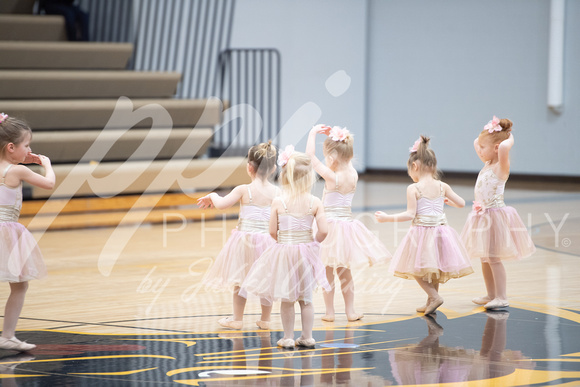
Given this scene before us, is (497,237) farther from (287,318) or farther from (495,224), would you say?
(287,318)

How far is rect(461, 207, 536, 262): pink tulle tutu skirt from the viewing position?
4.42m

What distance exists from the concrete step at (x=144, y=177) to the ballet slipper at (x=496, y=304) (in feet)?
15.8

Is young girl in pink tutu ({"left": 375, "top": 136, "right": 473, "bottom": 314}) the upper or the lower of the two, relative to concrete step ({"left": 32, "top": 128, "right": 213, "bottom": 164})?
lower

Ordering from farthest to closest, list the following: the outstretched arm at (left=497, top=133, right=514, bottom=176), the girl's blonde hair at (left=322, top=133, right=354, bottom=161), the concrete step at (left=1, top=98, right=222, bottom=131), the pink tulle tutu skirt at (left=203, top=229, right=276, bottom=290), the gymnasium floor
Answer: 1. the concrete step at (left=1, top=98, right=222, bottom=131)
2. the outstretched arm at (left=497, top=133, right=514, bottom=176)
3. the girl's blonde hair at (left=322, top=133, right=354, bottom=161)
4. the pink tulle tutu skirt at (left=203, top=229, right=276, bottom=290)
5. the gymnasium floor

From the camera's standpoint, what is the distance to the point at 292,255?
11.9 ft

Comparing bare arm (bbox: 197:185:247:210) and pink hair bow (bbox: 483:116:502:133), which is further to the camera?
pink hair bow (bbox: 483:116:502:133)

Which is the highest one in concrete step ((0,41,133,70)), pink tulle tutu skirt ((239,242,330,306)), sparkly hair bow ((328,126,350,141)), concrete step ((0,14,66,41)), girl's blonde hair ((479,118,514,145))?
concrete step ((0,14,66,41))

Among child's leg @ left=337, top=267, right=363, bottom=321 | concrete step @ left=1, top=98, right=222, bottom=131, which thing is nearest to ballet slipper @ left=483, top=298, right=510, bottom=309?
child's leg @ left=337, top=267, right=363, bottom=321

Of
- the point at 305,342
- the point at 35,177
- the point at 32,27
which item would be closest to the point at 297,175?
the point at 305,342

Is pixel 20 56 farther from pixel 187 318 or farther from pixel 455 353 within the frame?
pixel 455 353

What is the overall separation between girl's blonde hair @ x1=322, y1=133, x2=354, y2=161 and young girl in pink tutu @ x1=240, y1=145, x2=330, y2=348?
565 millimetres

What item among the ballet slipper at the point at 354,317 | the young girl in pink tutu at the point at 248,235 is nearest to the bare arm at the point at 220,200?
the young girl in pink tutu at the point at 248,235

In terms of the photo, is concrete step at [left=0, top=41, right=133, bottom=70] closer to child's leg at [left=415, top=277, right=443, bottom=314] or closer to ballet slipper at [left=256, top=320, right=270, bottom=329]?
ballet slipper at [left=256, top=320, right=270, bottom=329]

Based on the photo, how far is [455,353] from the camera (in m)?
3.44
